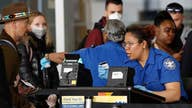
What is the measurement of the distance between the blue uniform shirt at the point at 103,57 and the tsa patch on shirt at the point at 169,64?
36 centimetres

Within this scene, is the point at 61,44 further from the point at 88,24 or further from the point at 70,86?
the point at 70,86

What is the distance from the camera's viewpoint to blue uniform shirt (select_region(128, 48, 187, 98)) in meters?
5.71

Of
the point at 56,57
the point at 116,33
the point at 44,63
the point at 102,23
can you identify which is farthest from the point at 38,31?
the point at 116,33

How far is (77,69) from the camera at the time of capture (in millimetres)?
5465

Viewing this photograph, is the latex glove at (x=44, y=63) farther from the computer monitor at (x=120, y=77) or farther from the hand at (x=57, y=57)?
the computer monitor at (x=120, y=77)

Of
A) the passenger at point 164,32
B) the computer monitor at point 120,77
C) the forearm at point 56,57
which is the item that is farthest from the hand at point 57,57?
the computer monitor at point 120,77

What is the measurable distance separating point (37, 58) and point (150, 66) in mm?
1567

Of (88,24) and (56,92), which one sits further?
(88,24)

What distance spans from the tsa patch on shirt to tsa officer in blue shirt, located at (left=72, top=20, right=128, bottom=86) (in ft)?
1.18

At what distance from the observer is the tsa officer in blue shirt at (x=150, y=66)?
5.69m

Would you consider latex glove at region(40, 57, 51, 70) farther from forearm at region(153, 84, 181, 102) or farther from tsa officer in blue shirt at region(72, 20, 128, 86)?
forearm at region(153, 84, 181, 102)

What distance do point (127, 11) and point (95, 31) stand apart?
8.68 feet

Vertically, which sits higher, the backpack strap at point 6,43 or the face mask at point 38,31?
the backpack strap at point 6,43

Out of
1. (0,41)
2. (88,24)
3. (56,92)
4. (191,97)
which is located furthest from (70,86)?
(88,24)
